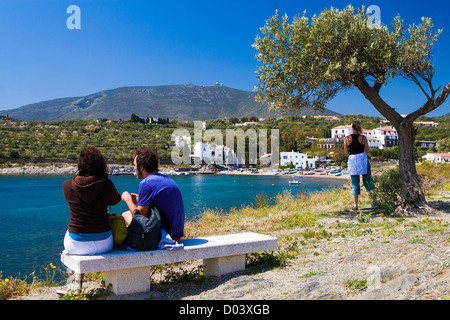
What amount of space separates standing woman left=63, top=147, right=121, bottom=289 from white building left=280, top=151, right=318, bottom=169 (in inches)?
4161

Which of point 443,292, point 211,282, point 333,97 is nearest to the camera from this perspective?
point 443,292

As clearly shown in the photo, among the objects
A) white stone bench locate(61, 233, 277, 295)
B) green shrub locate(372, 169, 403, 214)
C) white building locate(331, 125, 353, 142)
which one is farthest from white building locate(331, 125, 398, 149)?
white stone bench locate(61, 233, 277, 295)

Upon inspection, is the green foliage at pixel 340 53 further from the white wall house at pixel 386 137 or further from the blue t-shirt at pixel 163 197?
the white wall house at pixel 386 137

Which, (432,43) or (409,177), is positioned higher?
(432,43)

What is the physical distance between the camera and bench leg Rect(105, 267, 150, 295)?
172 inches

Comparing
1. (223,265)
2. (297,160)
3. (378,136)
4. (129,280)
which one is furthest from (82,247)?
(378,136)

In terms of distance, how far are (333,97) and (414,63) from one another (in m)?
2.28

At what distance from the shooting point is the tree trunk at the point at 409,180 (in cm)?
891

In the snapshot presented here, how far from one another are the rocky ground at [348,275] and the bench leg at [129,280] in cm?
10

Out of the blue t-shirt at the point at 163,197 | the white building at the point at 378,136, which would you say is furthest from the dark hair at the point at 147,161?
the white building at the point at 378,136
